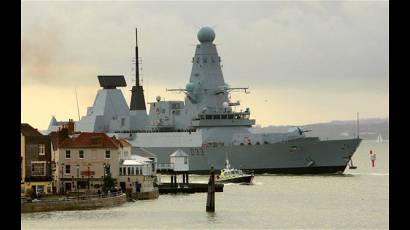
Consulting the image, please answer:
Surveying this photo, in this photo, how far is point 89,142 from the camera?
59719 mm

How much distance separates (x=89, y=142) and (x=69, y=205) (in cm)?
1235

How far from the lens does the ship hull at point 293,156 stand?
91.1 meters

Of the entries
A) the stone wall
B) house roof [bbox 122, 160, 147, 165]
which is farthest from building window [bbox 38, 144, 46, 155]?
the stone wall

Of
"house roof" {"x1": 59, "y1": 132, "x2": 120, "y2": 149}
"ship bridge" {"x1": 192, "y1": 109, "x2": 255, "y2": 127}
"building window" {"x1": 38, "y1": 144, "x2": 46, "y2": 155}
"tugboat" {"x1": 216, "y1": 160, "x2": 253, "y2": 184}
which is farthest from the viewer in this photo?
"ship bridge" {"x1": 192, "y1": 109, "x2": 255, "y2": 127}

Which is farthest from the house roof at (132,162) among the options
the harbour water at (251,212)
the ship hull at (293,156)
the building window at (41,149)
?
the ship hull at (293,156)

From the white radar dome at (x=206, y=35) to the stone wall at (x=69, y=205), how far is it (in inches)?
1918

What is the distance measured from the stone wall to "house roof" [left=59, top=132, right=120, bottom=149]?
25.2ft

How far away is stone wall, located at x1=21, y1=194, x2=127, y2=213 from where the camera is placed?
150ft

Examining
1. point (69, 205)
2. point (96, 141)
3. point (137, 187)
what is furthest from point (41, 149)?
point (69, 205)

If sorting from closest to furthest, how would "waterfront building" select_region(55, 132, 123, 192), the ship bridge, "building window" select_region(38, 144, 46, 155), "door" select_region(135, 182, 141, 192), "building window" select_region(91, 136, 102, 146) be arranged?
1. "building window" select_region(38, 144, 46, 155)
2. "waterfront building" select_region(55, 132, 123, 192)
3. "door" select_region(135, 182, 141, 192)
4. "building window" select_region(91, 136, 102, 146)
5. the ship bridge

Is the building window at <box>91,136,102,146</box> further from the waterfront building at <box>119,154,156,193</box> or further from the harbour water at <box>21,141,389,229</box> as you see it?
the harbour water at <box>21,141,389,229</box>

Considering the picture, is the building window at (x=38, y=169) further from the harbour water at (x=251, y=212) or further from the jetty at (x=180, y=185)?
the jetty at (x=180, y=185)
